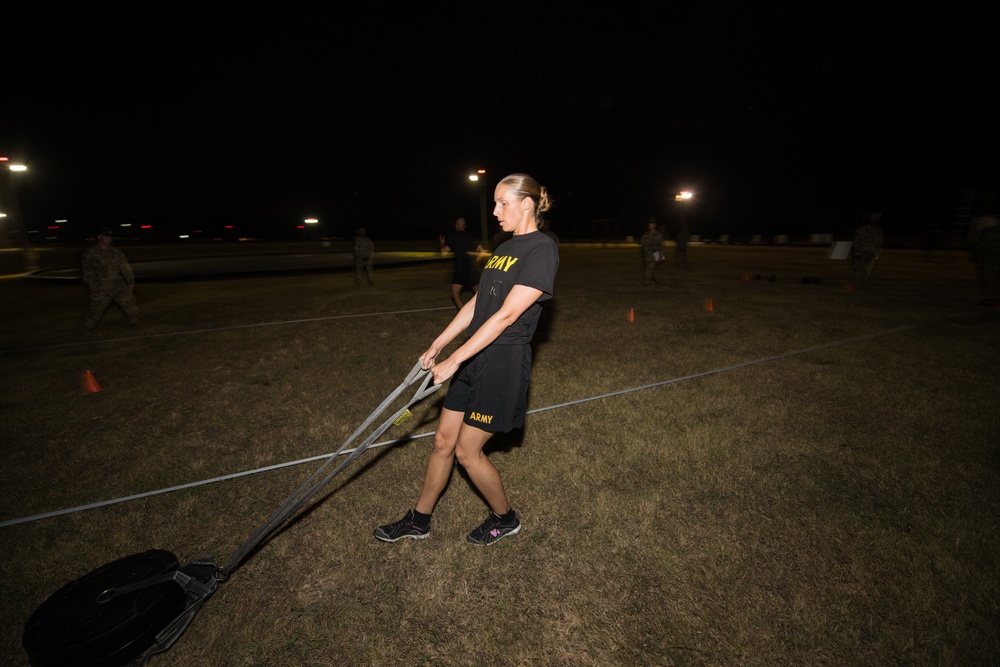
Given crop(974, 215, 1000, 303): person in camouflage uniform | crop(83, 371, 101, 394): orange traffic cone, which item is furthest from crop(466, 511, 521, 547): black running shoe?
crop(974, 215, 1000, 303): person in camouflage uniform

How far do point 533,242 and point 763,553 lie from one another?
2.31 metres

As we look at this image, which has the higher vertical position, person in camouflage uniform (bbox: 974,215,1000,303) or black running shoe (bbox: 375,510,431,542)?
person in camouflage uniform (bbox: 974,215,1000,303)

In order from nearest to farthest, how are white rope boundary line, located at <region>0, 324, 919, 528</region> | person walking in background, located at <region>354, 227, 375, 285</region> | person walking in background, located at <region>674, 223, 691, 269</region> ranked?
1. white rope boundary line, located at <region>0, 324, 919, 528</region>
2. person walking in background, located at <region>354, 227, 375, 285</region>
3. person walking in background, located at <region>674, 223, 691, 269</region>

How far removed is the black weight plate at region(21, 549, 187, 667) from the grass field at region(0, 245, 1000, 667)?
0.67ft

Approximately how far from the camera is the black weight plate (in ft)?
5.91

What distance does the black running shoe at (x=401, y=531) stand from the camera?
2.74 metres

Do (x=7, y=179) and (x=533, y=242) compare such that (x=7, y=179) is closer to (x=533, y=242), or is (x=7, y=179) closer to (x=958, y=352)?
(x=533, y=242)

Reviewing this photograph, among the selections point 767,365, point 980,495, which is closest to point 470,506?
point 980,495

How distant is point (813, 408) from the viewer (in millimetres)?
4645

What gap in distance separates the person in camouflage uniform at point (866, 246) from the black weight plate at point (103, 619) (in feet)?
46.7

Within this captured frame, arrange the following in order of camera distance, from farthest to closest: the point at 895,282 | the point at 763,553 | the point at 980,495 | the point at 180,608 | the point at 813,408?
the point at 895,282 → the point at 813,408 → the point at 980,495 → the point at 763,553 → the point at 180,608

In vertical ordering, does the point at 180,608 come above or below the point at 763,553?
above

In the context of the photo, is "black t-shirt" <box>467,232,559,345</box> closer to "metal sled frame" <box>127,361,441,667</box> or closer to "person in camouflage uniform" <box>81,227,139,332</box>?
"metal sled frame" <box>127,361,441,667</box>

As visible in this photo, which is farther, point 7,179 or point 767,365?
point 7,179
